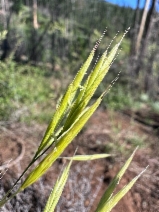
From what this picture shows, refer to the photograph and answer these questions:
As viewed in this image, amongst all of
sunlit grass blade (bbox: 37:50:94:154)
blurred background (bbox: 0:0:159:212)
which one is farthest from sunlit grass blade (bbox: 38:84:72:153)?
blurred background (bbox: 0:0:159:212)

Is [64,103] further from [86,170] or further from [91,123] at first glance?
[91,123]

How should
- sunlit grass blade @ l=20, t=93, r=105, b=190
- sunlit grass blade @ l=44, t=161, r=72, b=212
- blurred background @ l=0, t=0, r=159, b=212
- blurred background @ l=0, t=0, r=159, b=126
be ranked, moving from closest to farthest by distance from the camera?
1. sunlit grass blade @ l=20, t=93, r=105, b=190
2. sunlit grass blade @ l=44, t=161, r=72, b=212
3. blurred background @ l=0, t=0, r=159, b=212
4. blurred background @ l=0, t=0, r=159, b=126

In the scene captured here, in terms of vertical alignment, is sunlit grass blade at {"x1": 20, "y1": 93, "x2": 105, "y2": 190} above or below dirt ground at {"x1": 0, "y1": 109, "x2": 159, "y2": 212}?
above

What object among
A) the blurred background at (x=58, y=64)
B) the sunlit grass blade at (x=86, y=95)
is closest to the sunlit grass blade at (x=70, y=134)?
the sunlit grass blade at (x=86, y=95)

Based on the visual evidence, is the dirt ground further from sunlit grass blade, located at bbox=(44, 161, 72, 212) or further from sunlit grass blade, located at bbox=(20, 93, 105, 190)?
sunlit grass blade, located at bbox=(20, 93, 105, 190)

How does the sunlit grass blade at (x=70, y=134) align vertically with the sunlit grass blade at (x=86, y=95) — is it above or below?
below

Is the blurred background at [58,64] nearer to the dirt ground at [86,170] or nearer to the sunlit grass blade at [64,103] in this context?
the dirt ground at [86,170]

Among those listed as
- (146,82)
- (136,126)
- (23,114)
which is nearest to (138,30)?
(146,82)

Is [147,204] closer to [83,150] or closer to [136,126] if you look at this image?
[83,150]

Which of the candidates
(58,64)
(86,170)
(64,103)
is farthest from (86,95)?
(58,64)
